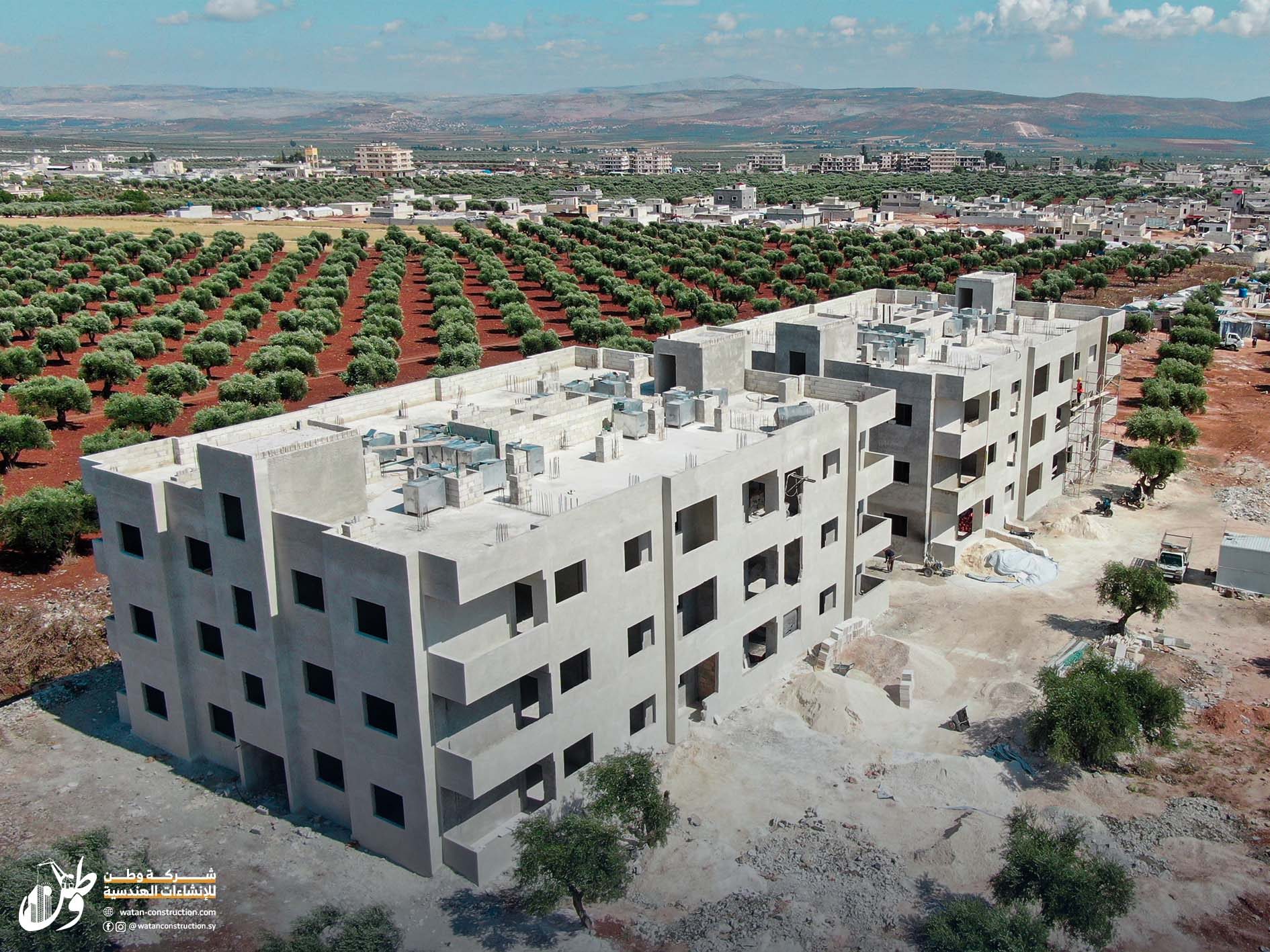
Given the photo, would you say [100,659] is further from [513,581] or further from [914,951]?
Result: [914,951]

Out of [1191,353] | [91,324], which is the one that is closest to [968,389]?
[1191,353]

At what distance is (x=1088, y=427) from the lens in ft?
148

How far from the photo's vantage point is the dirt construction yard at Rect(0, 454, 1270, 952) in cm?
2042

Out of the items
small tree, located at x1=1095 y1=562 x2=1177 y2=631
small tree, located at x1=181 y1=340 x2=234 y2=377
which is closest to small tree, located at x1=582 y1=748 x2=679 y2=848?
small tree, located at x1=1095 y1=562 x2=1177 y2=631

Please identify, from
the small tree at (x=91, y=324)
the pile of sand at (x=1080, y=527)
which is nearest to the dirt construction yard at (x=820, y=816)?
the pile of sand at (x=1080, y=527)

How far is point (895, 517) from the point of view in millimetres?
36844

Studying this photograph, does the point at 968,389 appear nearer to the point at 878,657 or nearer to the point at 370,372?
the point at 878,657

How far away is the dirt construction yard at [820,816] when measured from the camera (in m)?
20.4

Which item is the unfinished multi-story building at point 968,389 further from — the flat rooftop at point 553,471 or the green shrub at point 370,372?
the green shrub at point 370,372

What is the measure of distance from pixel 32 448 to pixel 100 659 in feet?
72.7

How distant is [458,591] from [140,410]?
1424 inches

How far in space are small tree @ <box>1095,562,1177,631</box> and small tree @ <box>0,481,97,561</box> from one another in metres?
31.6

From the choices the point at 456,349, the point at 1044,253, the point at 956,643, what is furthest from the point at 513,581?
the point at 1044,253

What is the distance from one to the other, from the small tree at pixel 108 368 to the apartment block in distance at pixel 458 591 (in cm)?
3423
